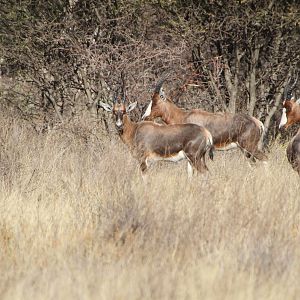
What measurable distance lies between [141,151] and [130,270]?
6.50 m

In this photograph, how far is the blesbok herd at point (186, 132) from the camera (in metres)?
12.7

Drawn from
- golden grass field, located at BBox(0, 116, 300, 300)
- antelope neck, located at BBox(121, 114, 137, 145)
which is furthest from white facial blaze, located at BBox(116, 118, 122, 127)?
golden grass field, located at BBox(0, 116, 300, 300)

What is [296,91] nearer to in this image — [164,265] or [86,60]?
[86,60]

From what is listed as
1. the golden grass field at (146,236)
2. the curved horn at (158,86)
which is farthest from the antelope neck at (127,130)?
the golden grass field at (146,236)

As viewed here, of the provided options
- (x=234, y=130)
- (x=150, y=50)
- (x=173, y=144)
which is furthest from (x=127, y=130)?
(x=150, y=50)

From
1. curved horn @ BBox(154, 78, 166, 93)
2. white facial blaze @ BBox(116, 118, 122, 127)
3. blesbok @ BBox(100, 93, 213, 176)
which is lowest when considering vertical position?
blesbok @ BBox(100, 93, 213, 176)

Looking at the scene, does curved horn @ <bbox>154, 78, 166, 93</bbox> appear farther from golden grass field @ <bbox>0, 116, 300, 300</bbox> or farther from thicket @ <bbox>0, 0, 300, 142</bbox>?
golden grass field @ <bbox>0, 116, 300, 300</bbox>

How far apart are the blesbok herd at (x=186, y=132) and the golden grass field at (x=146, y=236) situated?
6.31 ft

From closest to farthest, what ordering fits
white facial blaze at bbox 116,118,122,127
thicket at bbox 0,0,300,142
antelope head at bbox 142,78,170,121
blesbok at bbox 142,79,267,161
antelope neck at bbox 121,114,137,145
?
white facial blaze at bbox 116,118,122,127
antelope neck at bbox 121,114,137,145
blesbok at bbox 142,79,267,161
thicket at bbox 0,0,300,142
antelope head at bbox 142,78,170,121

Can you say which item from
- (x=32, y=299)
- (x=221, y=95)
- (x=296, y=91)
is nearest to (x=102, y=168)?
(x=32, y=299)

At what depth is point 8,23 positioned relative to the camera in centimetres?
1539

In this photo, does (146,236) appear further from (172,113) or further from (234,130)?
(172,113)

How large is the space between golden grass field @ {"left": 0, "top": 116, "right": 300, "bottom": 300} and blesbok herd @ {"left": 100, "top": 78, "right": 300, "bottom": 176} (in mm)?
1923

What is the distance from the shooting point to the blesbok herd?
12680 mm
